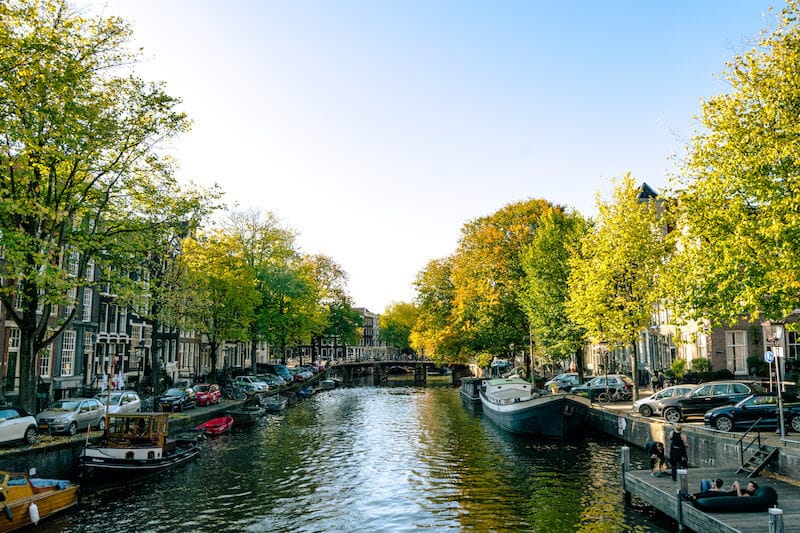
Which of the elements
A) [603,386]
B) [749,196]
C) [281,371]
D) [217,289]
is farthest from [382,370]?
[749,196]

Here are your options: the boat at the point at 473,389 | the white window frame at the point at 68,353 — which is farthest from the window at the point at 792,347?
the white window frame at the point at 68,353

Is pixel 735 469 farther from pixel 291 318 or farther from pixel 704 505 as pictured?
pixel 291 318

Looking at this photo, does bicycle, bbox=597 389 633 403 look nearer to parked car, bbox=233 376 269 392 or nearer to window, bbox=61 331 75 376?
parked car, bbox=233 376 269 392

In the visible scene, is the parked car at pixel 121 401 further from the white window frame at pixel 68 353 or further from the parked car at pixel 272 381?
the parked car at pixel 272 381

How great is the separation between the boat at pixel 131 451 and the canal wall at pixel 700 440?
23.4 m

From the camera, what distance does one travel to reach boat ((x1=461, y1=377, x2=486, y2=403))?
5928 centimetres

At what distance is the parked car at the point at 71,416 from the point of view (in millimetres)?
28047

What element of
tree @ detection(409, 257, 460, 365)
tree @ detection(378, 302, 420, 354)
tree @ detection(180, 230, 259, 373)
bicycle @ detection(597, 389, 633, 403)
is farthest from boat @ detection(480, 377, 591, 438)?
tree @ detection(378, 302, 420, 354)

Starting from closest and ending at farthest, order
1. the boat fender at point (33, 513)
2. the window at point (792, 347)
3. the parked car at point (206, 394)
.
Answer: the boat fender at point (33, 513)
the window at point (792, 347)
the parked car at point (206, 394)

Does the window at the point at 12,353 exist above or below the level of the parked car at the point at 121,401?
above

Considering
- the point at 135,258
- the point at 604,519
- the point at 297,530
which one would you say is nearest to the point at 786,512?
the point at 604,519

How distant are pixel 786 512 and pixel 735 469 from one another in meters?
6.15

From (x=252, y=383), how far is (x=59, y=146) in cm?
3798

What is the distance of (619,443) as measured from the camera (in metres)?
33.3
